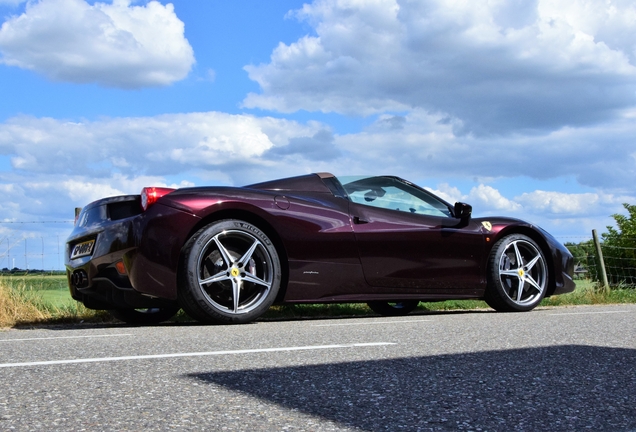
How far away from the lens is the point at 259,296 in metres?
6.54

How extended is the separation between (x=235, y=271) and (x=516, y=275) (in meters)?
3.17

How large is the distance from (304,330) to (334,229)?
1.34 metres

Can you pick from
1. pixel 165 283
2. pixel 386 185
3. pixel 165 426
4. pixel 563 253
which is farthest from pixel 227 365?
pixel 563 253

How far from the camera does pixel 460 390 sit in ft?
10.5

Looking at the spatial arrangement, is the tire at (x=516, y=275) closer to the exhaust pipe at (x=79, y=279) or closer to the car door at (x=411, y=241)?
the car door at (x=411, y=241)

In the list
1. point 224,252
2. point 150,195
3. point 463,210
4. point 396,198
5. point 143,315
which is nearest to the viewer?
point 150,195

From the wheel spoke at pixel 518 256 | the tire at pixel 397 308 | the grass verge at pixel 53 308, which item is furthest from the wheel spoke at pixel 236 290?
the wheel spoke at pixel 518 256

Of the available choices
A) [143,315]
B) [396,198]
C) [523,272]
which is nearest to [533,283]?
[523,272]

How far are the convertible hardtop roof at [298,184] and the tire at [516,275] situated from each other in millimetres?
1980

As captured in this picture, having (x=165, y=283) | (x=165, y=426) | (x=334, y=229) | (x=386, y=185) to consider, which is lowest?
(x=165, y=426)

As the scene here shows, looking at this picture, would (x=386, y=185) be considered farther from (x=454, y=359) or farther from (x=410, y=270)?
(x=454, y=359)

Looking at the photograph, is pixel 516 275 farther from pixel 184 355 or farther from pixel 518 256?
pixel 184 355

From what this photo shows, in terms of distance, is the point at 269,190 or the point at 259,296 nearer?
the point at 259,296

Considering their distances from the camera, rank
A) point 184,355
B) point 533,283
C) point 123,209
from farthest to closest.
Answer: point 533,283 → point 123,209 → point 184,355
